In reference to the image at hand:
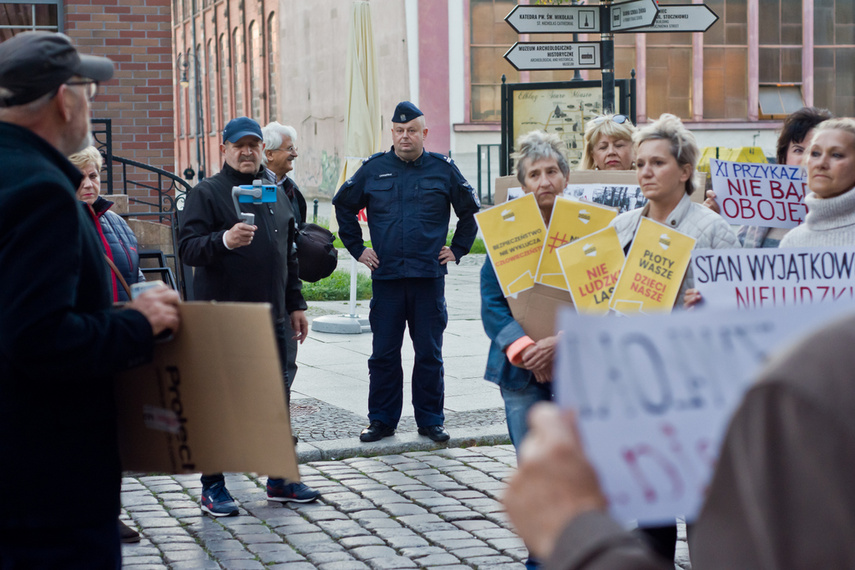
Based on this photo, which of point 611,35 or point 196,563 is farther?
point 611,35

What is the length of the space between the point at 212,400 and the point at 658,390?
1.35 meters

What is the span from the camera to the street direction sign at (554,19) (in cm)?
953

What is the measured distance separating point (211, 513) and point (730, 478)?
4.51 metres

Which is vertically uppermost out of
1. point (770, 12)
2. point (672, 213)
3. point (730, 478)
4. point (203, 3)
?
point (203, 3)

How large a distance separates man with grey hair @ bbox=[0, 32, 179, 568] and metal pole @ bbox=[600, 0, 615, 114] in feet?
25.9

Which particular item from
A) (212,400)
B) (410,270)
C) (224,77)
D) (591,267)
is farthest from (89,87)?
(224,77)

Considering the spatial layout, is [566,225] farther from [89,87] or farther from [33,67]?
[33,67]

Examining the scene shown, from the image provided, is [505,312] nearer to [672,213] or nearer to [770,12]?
[672,213]

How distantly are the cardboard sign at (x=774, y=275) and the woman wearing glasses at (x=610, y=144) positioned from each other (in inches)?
112

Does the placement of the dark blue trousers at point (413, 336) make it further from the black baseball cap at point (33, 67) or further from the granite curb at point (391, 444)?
the black baseball cap at point (33, 67)

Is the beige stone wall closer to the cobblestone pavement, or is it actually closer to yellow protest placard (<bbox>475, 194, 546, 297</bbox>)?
the cobblestone pavement

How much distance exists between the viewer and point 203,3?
44.9 meters

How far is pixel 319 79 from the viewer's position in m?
31.2

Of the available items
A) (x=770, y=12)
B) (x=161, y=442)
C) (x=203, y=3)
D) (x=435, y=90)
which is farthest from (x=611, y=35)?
(x=203, y=3)
